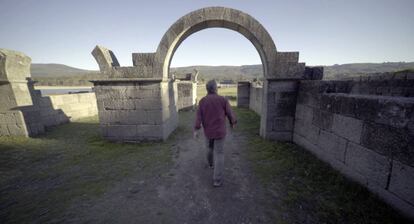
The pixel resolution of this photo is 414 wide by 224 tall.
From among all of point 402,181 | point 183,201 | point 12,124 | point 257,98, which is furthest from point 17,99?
point 257,98

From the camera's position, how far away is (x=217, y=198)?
270 cm

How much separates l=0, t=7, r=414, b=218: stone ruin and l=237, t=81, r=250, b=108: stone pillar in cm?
634

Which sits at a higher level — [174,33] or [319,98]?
[174,33]

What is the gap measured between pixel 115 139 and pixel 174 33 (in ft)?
12.7

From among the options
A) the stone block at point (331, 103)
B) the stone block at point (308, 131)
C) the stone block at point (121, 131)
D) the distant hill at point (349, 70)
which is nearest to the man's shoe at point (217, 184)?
the stone block at point (308, 131)

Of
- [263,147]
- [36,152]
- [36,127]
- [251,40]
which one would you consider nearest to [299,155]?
[263,147]

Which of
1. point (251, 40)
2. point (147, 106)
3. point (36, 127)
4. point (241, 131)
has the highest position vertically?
Answer: point (251, 40)

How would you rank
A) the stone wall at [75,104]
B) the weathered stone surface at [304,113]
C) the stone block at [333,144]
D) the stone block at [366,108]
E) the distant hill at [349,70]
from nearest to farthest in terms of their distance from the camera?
the stone block at [366,108]
the stone block at [333,144]
the weathered stone surface at [304,113]
the stone wall at [75,104]
the distant hill at [349,70]

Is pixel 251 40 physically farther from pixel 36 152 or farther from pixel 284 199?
pixel 36 152

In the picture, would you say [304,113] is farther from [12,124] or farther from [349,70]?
[349,70]

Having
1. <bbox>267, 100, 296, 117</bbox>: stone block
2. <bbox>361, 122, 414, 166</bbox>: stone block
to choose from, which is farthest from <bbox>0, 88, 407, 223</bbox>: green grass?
<bbox>267, 100, 296, 117</bbox>: stone block

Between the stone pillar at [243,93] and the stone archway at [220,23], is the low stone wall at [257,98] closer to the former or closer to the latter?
the stone pillar at [243,93]

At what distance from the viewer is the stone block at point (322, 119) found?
3.56 m

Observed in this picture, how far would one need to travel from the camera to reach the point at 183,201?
2645mm
